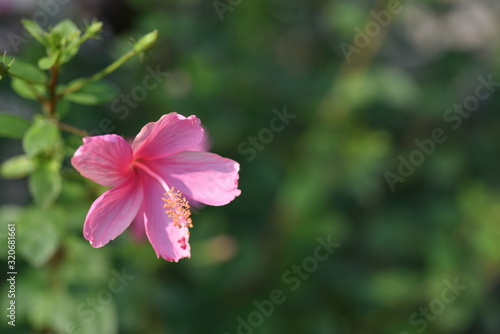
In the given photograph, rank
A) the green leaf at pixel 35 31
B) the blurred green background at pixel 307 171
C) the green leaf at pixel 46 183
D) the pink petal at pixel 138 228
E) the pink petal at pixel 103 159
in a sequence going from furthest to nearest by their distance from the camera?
the blurred green background at pixel 307 171
the pink petal at pixel 138 228
the green leaf at pixel 46 183
the green leaf at pixel 35 31
the pink petal at pixel 103 159

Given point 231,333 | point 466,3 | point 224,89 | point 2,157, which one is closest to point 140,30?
point 224,89

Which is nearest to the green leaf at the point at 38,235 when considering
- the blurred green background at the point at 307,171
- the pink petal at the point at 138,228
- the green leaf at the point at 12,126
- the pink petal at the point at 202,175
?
the green leaf at the point at 12,126

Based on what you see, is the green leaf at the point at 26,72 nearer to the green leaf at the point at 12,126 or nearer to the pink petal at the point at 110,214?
the green leaf at the point at 12,126

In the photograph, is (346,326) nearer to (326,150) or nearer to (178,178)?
(326,150)

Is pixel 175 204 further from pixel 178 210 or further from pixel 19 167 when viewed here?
pixel 19 167

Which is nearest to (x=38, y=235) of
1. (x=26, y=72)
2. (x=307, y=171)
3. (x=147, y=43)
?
(x=26, y=72)

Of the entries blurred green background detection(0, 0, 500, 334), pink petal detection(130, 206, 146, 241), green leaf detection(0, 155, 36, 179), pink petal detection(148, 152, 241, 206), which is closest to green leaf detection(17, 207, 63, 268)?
green leaf detection(0, 155, 36, 179)

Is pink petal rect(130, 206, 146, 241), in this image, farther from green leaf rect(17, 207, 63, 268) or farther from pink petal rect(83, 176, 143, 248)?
pink petal rect(83, 176, 143, 248)
